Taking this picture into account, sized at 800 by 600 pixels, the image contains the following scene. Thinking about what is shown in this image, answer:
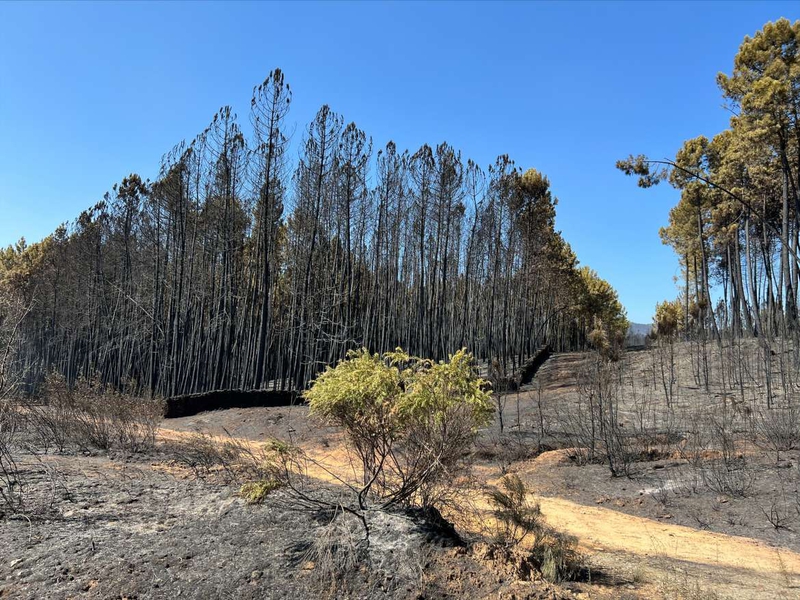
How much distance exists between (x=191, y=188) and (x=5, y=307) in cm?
2156

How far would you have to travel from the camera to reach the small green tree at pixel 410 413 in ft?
16.4

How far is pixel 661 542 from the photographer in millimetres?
6941

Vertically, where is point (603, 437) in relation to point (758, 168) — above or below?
below

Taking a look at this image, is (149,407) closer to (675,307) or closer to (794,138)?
(794,138)

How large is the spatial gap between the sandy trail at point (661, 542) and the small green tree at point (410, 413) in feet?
2.01

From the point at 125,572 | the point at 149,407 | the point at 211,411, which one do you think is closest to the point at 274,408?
the point at 211,411

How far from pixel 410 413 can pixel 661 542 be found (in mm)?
4408

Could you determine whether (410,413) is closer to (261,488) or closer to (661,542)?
(261,488)

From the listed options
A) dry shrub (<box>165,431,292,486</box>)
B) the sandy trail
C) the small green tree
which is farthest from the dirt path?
dry shrub (<box>165,431,292,486</box>)

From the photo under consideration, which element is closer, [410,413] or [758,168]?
[410,413]

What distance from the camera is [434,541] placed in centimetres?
457

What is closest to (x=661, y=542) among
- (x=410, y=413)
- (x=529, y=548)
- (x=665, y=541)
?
(x=665, y=541)

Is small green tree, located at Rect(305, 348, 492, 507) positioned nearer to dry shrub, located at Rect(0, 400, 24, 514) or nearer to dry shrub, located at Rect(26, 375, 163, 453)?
dry shrub, located at Rect(0, 400, 24, 514)

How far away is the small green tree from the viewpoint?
16.4 feet
